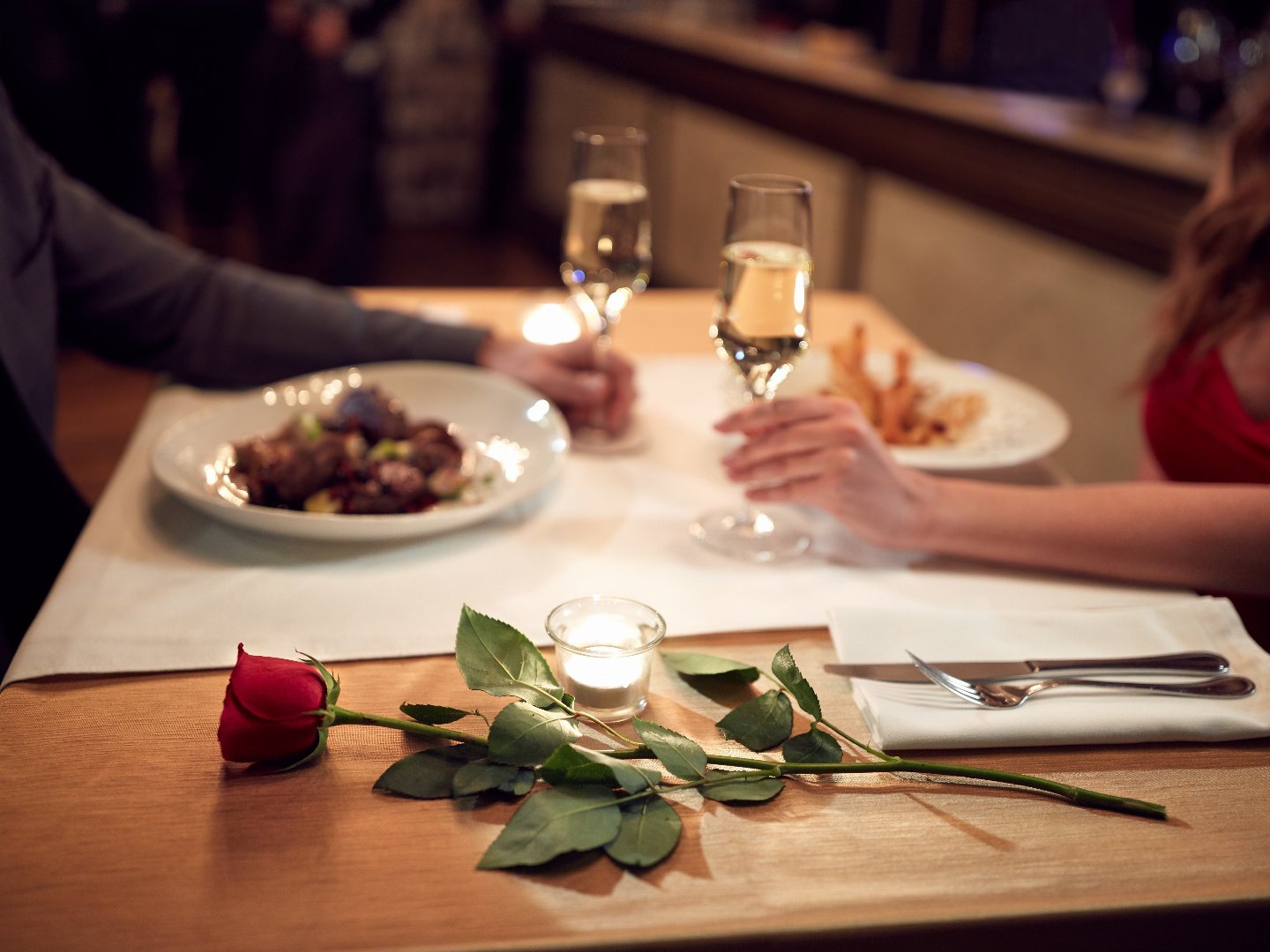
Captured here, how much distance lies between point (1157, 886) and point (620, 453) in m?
0.80

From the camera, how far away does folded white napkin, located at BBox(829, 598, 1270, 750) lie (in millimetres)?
793

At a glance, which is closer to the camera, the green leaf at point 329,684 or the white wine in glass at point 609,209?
the green leaf at point 329,684

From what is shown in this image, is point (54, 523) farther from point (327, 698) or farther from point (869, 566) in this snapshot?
point (869, 566)

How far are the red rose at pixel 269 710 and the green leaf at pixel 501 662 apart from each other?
97 mm

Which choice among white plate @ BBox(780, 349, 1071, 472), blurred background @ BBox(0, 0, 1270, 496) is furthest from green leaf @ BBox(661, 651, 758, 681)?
blurred background @ BBox(0, 0, 1270, 496)

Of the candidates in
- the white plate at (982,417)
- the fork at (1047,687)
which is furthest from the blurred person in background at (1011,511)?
the fork at (1047,687)

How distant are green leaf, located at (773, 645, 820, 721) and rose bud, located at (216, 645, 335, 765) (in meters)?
0.30

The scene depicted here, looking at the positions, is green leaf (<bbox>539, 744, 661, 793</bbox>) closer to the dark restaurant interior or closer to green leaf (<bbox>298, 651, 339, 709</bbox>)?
the dark restaurant interior

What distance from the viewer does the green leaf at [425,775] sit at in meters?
0.71

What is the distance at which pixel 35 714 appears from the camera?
0.79 metres

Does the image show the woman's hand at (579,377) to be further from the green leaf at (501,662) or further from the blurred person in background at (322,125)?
the blurred person in background at (322,125)

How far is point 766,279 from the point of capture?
103cm

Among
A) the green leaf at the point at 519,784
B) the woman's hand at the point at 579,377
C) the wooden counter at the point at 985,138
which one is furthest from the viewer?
the wooden counter at the point at 985,138

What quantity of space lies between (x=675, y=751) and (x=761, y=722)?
0.09 metres
